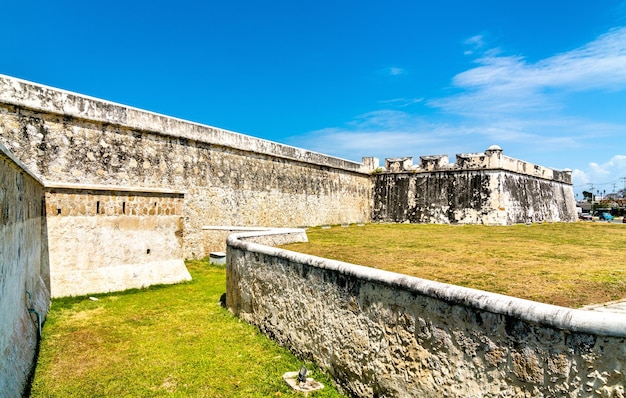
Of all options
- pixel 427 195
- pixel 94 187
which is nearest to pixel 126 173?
pixel 94 187

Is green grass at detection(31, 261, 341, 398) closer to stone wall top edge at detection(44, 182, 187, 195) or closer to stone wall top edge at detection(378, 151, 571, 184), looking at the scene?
stone wall top edge at detection(44, 182, 187, 195)

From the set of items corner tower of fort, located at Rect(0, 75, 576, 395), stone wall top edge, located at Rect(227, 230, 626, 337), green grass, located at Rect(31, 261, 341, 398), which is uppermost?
corner tower of fort, located at Rect(0, 75, 576, 395)

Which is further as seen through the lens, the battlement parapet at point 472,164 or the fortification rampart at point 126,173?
the battlement parapet at point 472,164

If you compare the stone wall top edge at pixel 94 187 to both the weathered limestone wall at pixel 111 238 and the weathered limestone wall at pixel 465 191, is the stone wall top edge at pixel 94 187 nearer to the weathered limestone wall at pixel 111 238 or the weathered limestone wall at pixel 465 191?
the weathered limestone wall at pixel 111 238

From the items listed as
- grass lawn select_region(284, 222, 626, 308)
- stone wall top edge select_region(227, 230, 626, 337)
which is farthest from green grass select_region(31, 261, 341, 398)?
grass lawn select_region(284, 222, 626, 308)

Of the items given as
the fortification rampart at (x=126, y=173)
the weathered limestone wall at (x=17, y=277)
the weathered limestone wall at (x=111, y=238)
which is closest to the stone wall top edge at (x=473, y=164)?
the fortification rampart at (x=126, y=173)

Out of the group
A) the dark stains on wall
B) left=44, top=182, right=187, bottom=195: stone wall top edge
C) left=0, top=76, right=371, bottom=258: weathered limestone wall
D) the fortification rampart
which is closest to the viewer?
left=44, top=182, right=187, bottom=195: stone wall top edge

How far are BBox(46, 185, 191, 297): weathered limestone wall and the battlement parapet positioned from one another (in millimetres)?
14392

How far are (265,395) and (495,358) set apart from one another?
248cm

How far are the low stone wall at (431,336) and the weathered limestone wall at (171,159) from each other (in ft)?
20.5

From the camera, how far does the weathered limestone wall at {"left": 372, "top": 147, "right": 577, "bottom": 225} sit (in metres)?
18.6

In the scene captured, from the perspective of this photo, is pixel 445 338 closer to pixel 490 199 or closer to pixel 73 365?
pixel 73 365

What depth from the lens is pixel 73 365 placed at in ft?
15.6

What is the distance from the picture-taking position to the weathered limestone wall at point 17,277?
11.7ft
